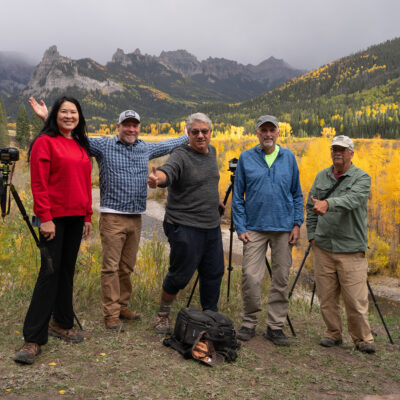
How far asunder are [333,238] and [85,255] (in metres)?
3.87

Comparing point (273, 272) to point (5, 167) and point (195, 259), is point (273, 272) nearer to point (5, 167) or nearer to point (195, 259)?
point (195, 259)

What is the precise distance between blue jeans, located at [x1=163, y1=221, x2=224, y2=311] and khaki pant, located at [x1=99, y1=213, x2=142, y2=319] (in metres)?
0.38

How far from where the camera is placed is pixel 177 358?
3174 mm

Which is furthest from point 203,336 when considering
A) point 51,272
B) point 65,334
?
point 51,272

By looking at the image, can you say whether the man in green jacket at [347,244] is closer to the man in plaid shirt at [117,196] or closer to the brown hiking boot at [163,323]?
the brown hiking boot at [163,323]

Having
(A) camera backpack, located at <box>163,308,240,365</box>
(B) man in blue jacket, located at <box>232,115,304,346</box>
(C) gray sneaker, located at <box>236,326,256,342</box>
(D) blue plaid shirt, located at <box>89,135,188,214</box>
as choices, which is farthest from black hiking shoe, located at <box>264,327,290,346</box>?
(D) blue plaid shirt, located at <box>89,135,188,214</box>

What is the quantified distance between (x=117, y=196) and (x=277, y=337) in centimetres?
215

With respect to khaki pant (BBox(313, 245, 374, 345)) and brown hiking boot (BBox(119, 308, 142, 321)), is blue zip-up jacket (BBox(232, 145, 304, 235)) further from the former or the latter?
brown hiking boot (BBox(119, 308, 142, 321))

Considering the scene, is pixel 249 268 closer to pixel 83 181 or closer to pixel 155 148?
pixel 155 148

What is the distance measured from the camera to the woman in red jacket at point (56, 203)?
285 cm

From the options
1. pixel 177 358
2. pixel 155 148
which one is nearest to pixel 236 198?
pixel 155 148

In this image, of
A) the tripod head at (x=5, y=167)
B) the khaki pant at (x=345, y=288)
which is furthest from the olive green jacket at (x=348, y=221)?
the tripod head at (x=5, y=167)

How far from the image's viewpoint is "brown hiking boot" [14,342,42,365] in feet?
9.37

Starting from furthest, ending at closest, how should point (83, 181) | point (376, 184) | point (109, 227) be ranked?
point (376, 184), point (109, 227), point (83, 181)
